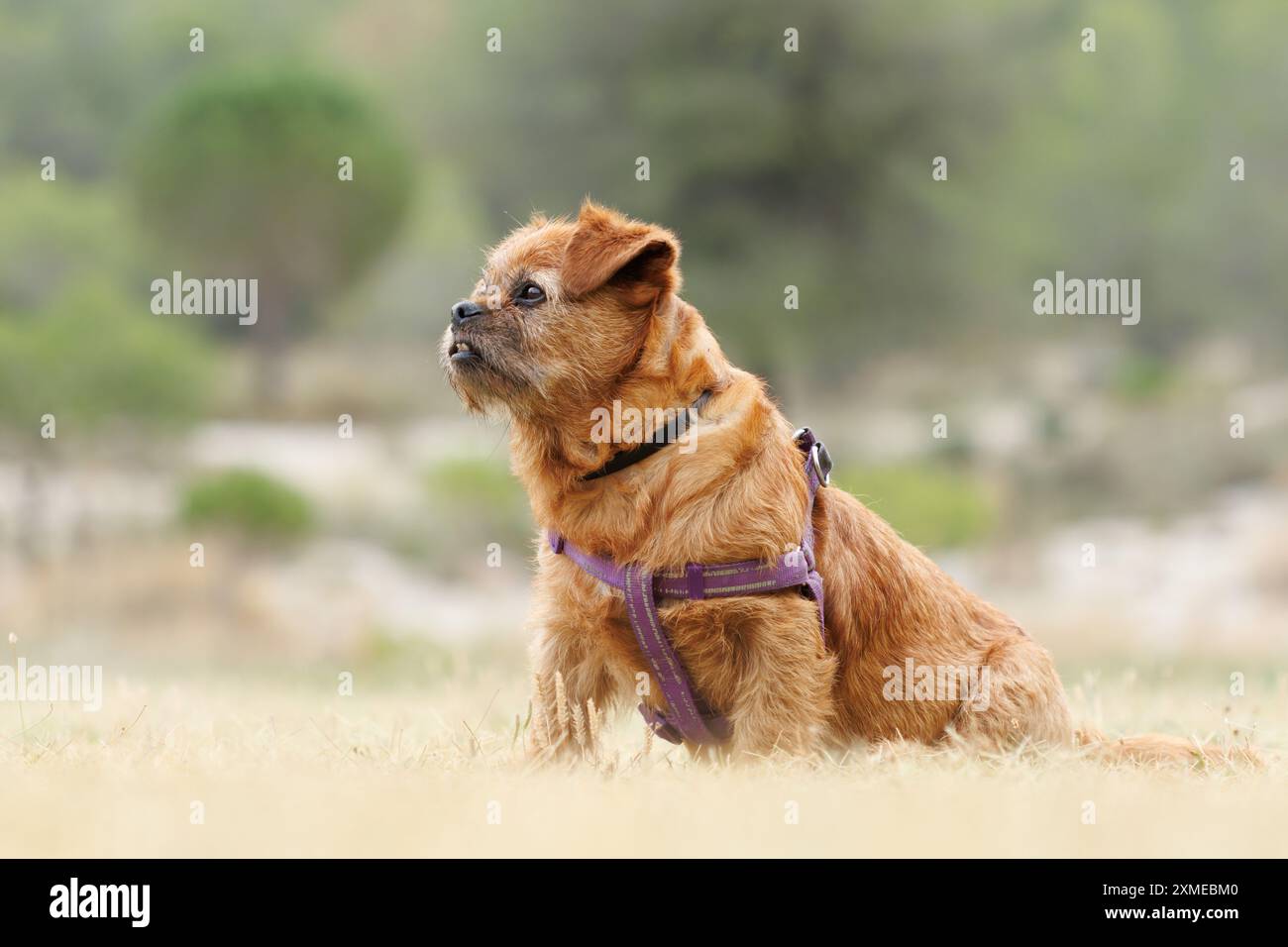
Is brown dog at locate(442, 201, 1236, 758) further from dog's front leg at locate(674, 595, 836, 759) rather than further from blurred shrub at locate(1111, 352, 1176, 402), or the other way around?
blurred shrub at locate(1111, 352, 1176, 402)

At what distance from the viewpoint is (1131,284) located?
23.2 m

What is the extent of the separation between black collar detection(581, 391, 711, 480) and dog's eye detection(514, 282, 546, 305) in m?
0.75

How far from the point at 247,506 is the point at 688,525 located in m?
13.3

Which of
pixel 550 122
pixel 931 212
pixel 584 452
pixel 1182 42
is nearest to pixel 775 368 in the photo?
pixel 931 212

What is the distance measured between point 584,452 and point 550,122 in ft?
52.6

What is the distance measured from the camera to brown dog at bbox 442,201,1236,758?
538cm

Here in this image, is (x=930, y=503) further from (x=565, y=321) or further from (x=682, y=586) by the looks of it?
(x=682, y=586)

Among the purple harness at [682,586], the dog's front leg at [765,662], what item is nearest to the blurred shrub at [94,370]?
the purple harness at [682,586]

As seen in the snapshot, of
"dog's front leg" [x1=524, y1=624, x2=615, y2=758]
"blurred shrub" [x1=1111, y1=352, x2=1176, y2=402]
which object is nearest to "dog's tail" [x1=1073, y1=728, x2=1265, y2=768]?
"dog's front leg" [x1=524, y1=624, x2=615, y2=758]

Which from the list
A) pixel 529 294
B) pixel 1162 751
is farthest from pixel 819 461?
pixel 1162 751

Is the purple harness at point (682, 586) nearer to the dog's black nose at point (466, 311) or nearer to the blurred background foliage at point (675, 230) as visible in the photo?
the dog's black nose at point (466, 311)

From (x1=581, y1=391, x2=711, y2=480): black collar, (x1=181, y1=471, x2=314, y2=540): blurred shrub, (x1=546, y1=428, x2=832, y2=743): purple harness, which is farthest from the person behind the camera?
(x1=181, y1=471, x2=314, y2=540): blurred shrub

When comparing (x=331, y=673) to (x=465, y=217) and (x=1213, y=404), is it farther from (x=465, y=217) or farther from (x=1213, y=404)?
(x=1213, y=404)

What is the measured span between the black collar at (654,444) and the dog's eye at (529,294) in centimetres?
75
